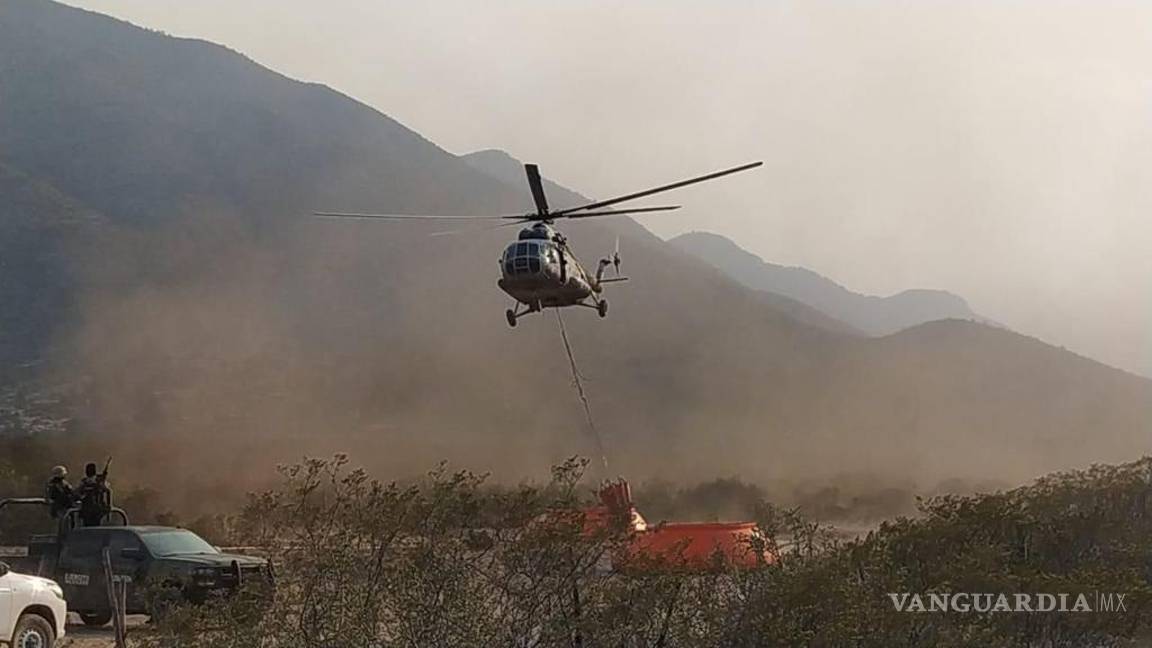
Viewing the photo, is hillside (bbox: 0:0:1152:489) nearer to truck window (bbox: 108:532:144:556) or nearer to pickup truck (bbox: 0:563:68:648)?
truck window (bbox: 108:532:144:556)

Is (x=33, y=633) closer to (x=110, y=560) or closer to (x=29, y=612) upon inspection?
(x=29, y=612)

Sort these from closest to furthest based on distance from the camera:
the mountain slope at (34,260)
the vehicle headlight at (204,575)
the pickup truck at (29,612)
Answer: the pickup truck at (29,612)
the vehicle headlight at (204,575)
the mountain slope at (34,260)

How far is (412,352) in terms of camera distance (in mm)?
93438

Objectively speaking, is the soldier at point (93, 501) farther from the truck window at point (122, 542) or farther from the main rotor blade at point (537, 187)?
the main rotor blade at point (537, 187)

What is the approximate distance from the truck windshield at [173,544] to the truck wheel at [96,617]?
3.96 ft

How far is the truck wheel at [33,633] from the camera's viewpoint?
13195 mm

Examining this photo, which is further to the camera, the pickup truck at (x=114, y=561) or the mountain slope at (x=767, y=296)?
the mountain slope at (x=767, y=296)

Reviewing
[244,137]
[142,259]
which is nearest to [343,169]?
[244,137]

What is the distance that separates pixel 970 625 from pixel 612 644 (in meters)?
2.71

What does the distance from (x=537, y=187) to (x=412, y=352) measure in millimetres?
74699

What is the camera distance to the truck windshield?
1753cm

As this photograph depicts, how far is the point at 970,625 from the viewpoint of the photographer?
9312 mm

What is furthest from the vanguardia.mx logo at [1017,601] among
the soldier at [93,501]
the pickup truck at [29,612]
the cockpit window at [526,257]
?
the soldier at [93,501]

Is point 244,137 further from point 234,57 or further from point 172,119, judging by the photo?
point 234,57
